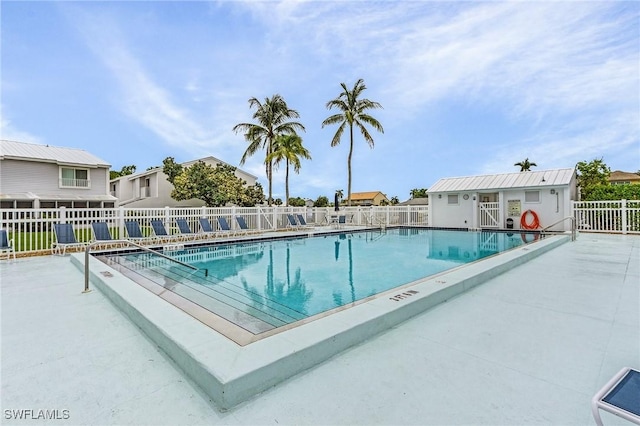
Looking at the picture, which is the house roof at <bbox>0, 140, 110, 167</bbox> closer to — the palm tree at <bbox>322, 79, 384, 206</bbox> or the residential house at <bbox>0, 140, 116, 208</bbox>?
the residential house at <bbox>0, 140, 116, 208</bbox>

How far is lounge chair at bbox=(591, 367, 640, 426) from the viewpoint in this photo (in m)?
1.27

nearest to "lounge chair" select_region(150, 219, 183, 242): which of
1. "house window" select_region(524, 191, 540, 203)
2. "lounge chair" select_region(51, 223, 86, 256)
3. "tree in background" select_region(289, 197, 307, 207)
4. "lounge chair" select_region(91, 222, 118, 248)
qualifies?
"lounge chair" select_region(91, 222, 118, 248)

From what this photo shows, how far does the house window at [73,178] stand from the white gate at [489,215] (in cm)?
Answer: 2624

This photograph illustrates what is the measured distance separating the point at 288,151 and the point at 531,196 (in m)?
14.0

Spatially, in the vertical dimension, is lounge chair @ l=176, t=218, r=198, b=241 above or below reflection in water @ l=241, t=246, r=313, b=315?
above

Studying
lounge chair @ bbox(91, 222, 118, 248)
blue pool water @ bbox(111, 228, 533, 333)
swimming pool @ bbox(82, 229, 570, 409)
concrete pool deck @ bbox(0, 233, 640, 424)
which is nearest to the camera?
concrete pool deck @ bbox(0, 233, 640, 424)

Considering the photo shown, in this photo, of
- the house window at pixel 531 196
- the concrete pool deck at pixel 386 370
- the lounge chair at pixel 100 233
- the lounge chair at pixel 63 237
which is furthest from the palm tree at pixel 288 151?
the concrete pool deck at pixel 386 370

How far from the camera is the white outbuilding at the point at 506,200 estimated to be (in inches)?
604

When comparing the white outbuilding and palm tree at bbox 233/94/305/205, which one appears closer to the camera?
the white outbuilding

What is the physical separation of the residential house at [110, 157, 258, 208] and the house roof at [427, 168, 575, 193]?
18.7 m

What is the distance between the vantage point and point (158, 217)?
1125cm

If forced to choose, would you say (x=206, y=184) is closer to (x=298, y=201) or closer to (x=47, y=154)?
(x=47, y=154)

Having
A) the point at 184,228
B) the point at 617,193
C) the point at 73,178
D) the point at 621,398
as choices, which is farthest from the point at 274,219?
the point at 617,193

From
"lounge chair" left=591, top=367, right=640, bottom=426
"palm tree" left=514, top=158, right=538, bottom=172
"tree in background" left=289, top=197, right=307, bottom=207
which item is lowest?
"lounge chair" left=591, top=367, right=640, bottom=426
